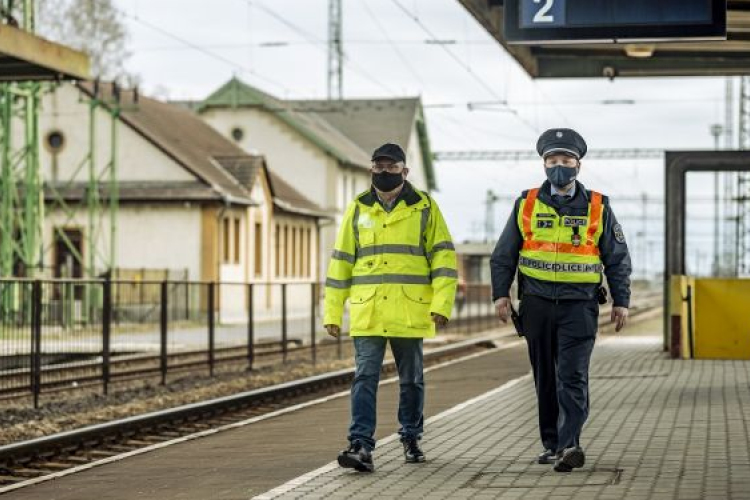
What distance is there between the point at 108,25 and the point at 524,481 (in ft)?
234

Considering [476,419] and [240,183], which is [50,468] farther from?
[240,183]

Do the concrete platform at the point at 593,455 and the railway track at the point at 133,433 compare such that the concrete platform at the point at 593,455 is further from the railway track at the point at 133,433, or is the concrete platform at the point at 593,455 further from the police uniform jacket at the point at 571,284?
the railway track at the point at 133,433

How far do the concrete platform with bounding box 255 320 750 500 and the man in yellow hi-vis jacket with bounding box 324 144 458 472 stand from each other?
2.21 ft

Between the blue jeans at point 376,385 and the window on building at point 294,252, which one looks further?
the window on building at point 294,252

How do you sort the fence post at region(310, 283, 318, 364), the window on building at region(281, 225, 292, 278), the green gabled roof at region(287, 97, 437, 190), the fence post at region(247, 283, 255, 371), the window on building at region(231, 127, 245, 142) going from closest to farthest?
the fence post at region(247, 283, 255, 371), the fence post at region(310, 283, 318, 364), the window on building at region(281, 225, 292, 278), the window on building at region(231, 127, 245, 142), the green gabled roof at region(287, 97, 437, 190)

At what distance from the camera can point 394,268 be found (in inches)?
406

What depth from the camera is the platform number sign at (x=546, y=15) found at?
13.9 meters

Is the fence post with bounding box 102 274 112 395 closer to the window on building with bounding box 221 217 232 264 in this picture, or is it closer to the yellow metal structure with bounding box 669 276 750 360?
the yellow metal structure with bounding box 669 276 750 360

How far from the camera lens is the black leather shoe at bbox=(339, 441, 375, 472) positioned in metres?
10.0

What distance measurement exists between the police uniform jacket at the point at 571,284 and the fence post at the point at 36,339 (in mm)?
9932

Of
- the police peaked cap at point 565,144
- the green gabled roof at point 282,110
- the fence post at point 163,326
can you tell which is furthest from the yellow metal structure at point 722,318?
the green gabled roof at point 282,110

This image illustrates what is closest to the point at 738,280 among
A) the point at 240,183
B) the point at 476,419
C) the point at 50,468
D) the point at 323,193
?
the point at 476,419

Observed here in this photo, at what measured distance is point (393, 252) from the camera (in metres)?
10.3

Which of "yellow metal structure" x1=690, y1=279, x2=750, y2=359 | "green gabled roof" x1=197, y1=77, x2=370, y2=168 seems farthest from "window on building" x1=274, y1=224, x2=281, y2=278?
"yellow metal structure" x1=690, y1=279, x2=750, y2=359
